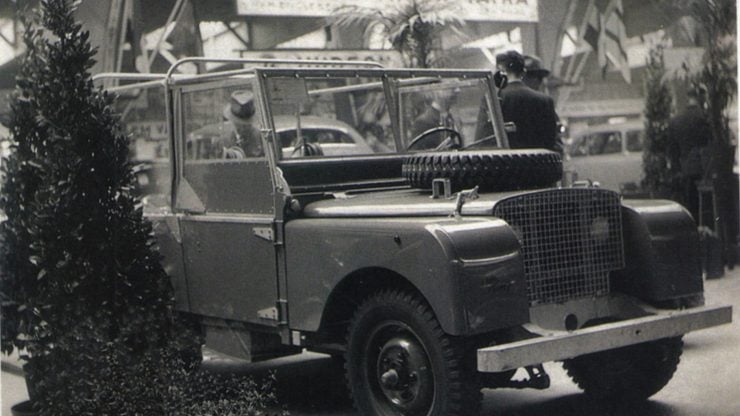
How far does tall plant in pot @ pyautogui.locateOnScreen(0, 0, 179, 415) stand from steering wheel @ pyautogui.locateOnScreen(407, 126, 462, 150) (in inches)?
65.7

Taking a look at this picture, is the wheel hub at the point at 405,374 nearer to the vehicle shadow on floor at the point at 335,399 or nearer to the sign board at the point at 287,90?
the vehicle shadow on floor at the point at 335,399

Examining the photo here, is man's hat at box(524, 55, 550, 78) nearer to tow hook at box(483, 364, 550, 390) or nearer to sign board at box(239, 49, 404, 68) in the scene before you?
sign board at box(239, 49, 404, 68)

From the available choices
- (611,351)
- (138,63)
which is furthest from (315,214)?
(138,63)

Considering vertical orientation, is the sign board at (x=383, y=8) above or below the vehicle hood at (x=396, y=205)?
above

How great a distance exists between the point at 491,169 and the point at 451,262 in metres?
0.77

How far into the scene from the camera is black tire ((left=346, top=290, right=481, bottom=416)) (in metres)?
4.05

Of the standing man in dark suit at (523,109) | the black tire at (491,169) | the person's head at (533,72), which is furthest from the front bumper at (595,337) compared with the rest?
the person's head at (533,72)

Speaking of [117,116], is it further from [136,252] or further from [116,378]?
[116,378]

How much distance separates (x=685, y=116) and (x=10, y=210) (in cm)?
548

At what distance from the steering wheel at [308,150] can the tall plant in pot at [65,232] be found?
2.94ft

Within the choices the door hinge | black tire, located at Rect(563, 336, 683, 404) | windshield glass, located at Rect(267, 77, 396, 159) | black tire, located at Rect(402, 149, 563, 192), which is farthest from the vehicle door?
black tire, located at Rect(563, 336, 683, 404)

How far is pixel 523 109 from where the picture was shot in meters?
6.46

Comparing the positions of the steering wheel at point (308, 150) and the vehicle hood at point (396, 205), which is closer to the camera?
the vehicle hood at point (396, 205)

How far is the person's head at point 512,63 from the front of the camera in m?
6.56
